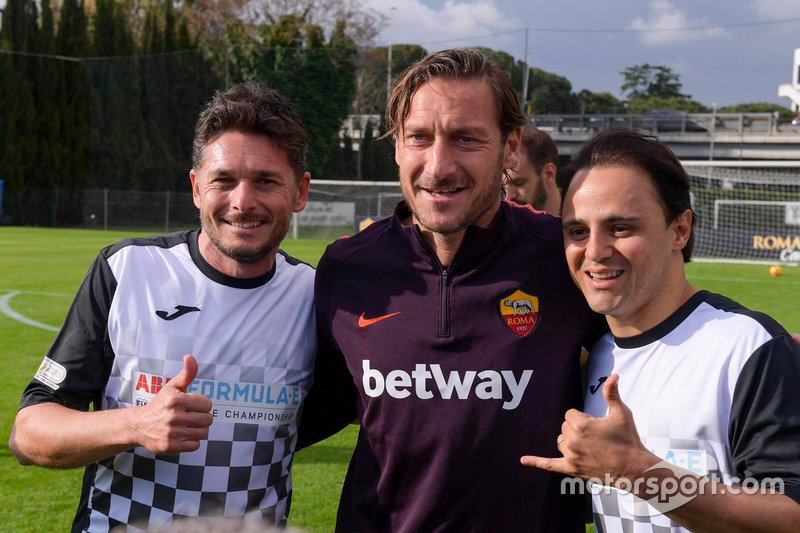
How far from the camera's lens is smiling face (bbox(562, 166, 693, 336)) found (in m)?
2.26

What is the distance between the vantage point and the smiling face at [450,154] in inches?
95.7

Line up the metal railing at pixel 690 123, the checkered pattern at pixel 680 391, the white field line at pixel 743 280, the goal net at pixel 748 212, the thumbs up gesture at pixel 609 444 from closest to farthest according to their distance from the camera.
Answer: the thumbs up gesture at pixel 609 444, the checkered pattern at pixel 680 391, the white field line at pixel 743 280, the goal net at pixel 748 212, the metal railing at pixel 690 123

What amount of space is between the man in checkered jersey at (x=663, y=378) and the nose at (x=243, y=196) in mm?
972

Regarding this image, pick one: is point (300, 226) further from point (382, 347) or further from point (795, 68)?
point (382, 347)

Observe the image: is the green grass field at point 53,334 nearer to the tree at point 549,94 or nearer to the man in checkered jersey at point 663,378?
the man in checkered jersey at point 663,378

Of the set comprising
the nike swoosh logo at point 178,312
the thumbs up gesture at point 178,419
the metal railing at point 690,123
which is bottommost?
the thumbs up gesture at point 178,419

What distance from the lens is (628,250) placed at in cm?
A: 225

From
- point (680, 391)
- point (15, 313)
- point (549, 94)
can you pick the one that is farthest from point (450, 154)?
point (549, 94)

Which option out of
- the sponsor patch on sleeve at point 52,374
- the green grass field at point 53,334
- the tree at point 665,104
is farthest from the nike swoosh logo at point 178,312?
the tree at point 665,104

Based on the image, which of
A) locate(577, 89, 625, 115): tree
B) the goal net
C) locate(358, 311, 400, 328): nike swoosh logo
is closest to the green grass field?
the goal net

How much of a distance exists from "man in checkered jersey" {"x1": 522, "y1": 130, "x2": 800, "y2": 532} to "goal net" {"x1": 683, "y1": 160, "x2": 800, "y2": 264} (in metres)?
20.7

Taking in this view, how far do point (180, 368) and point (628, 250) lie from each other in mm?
1416

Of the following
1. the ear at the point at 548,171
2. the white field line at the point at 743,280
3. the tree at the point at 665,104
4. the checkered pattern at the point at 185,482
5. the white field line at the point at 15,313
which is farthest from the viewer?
the tree at the point at 665,104

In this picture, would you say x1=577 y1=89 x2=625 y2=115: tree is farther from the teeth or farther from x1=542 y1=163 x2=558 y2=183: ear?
the teeth
